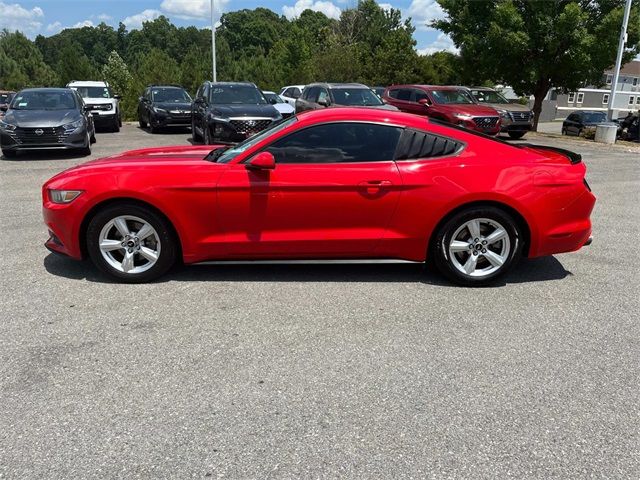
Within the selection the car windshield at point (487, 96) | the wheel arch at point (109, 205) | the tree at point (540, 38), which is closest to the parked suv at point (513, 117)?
the car windshield at point (487, 96)

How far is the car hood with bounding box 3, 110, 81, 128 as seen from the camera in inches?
483

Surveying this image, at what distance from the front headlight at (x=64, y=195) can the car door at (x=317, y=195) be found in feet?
4.03

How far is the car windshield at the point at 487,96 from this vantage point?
20562 mm

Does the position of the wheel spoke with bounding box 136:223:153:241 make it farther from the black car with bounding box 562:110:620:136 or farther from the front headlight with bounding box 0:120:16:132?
the black car with bounding box 562:110:620:136

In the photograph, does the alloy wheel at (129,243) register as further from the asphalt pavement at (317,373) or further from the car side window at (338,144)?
the car side window at (338,144)

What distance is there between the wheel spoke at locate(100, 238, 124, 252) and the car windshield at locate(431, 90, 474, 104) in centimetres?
1454

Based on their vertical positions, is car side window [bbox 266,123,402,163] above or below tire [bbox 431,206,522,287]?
above

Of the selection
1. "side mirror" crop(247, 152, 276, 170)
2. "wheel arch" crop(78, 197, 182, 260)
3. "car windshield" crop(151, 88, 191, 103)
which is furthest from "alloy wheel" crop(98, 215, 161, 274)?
"car windshield" crop(151, 88, 191, 103)

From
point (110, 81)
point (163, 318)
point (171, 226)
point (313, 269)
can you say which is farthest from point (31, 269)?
point (110, 81)

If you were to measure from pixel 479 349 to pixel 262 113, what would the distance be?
1047 cm

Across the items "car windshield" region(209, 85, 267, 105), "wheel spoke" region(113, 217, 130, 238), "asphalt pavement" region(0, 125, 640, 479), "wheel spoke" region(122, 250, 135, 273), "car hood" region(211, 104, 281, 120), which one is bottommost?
"asphalt pavement" region(0, 125, 640, 479)

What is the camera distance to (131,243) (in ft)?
15.8

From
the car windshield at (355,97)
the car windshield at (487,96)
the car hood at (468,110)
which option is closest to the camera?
the car windshield at (355,97)

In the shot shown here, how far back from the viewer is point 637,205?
8867 millimetres
